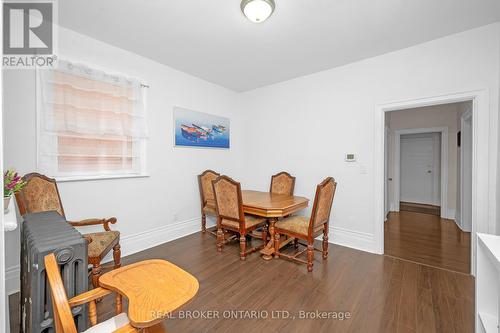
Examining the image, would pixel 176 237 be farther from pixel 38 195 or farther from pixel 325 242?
pixel 325 242

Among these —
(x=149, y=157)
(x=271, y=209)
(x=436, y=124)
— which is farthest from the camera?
(x=436, y=124)

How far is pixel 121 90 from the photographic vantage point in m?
2.82

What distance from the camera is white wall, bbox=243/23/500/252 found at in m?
2.40

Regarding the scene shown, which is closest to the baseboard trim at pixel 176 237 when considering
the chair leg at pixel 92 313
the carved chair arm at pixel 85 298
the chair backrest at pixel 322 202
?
the chair backrest at pixel 322 202

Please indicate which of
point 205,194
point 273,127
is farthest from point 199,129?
point 273,127

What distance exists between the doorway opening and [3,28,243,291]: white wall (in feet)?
10.4

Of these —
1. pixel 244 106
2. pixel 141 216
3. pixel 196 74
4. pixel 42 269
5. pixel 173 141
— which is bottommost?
pixel 141 216

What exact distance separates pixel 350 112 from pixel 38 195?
387 centimetres

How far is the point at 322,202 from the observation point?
2.51m

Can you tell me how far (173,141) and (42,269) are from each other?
2.64 meters

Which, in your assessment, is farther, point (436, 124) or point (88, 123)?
point (436, 124)

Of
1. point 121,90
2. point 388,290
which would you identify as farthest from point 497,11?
point 121,90

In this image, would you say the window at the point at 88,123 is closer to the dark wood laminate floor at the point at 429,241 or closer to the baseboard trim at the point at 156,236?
the baseboard trim at the point at 156,236

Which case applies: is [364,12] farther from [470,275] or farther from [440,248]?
[440,248]
